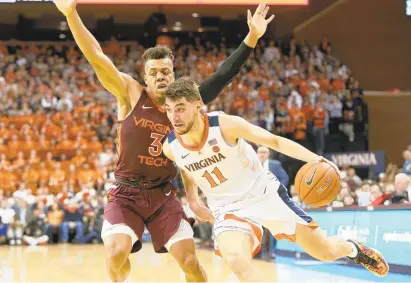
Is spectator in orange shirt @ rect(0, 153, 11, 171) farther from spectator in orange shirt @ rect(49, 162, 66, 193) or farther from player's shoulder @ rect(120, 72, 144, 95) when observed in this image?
player's shoulder @ rect(120, 72, 144, 95)

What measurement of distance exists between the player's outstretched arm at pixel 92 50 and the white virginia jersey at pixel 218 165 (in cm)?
52

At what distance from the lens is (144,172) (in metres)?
4.90

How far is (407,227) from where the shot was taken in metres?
7.54

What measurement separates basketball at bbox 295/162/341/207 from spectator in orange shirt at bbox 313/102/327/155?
12638 millimetres

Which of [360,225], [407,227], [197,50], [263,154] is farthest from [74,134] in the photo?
[407,227]

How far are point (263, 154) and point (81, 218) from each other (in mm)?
7167

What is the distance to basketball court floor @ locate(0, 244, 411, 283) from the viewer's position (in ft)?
26.0

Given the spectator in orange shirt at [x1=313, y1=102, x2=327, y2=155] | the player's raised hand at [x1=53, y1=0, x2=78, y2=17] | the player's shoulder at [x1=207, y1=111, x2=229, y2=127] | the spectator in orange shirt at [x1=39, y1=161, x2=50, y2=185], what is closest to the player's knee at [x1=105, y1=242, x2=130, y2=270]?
the player's shoulder at [x1=207, y1=111, x2=229, y2=127]

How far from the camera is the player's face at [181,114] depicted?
4449mm

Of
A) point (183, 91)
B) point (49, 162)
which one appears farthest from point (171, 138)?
point (49, 162)

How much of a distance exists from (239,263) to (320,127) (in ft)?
44.2

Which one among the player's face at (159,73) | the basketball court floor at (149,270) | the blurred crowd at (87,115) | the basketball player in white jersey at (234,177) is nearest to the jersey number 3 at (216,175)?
the basketball player in white jersey at (234,177)

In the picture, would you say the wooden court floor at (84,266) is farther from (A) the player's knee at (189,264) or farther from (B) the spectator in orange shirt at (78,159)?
(B) the spectator in orange shirt at (78,159)

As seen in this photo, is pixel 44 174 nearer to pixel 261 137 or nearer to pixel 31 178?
pixel 31 178
